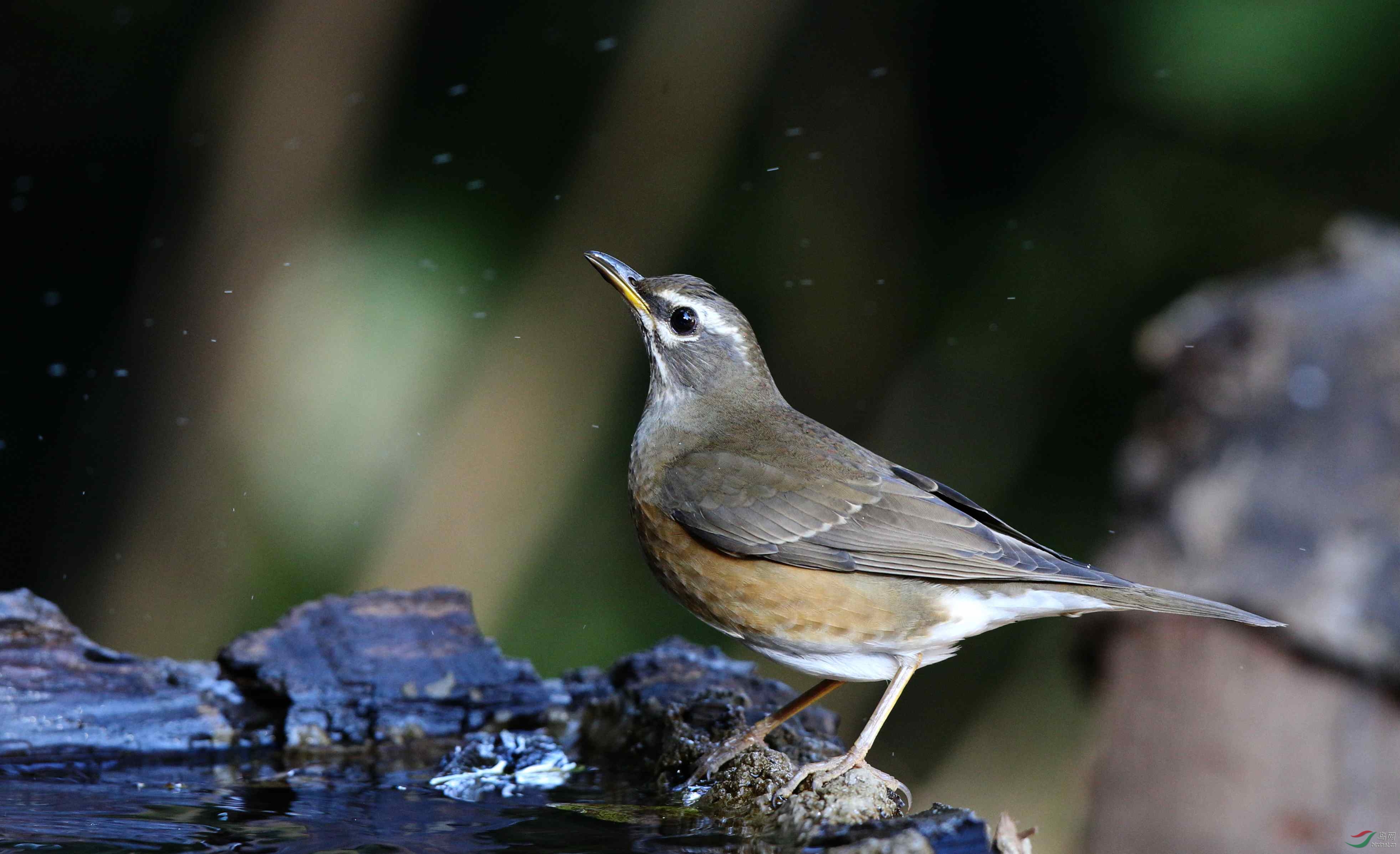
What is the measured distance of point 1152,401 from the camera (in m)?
5.45

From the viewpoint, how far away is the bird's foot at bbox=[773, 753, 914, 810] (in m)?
3.21

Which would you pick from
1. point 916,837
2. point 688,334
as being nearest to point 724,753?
point 916,837

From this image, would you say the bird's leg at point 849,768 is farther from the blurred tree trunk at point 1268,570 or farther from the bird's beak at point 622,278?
the blurred tree trunk at point 1268,570

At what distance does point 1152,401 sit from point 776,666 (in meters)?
3.24

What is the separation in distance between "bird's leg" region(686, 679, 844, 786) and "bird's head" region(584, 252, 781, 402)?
1054 mm

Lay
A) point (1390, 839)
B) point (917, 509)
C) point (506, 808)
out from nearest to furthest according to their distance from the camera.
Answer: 1. point (506, 808)
2. point (917, 509)
3. point (1390, 839)

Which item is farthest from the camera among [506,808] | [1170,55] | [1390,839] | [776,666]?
[776,666]

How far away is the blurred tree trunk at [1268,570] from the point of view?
4738 mm

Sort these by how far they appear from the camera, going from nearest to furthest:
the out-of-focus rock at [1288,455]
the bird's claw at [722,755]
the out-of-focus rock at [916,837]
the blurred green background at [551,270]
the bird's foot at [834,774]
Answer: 1. the out-of-focus rock at [916,837]
2. the bird's foot at [834,774]
3. the bird's claw at [722,755]
4. the out-of-focus rock at [1288,455]
5. the blurred green background at [551,270]

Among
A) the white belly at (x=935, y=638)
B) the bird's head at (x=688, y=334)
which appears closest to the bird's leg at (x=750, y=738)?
the white belly at (x=935, y=638)

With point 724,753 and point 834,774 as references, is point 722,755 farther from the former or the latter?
point 834,774

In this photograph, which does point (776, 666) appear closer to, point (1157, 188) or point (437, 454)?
point (437, 454)

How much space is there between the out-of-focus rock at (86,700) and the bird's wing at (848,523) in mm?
1544

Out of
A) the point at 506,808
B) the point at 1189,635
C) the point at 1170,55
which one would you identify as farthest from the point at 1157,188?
the point at 506,808
